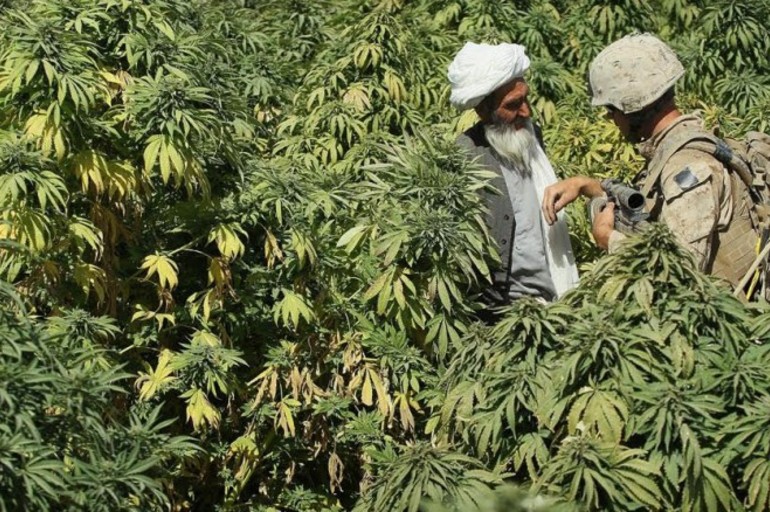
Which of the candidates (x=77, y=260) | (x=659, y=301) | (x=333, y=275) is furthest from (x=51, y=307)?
(x=659, y=301)

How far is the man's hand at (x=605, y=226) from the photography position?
4.77 metres

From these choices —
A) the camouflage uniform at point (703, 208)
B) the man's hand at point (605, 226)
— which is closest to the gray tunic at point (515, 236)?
the man's hand at point (605, 226)

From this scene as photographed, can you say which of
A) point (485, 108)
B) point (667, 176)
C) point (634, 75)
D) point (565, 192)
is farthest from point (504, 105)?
point (667, 176)

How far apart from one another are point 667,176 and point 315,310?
1.65m

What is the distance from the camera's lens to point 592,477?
3725 millimetres

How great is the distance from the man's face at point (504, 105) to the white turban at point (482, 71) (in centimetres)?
4

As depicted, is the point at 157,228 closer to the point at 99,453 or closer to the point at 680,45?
the point at 99,453

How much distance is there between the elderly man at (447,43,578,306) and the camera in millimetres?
5223

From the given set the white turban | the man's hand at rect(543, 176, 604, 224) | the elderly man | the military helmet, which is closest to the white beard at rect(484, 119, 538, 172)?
the elderly man

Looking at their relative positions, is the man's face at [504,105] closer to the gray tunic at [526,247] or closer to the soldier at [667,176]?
the gray tunic at [526,247]

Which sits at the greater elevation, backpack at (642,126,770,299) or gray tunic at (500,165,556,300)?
backpack at (642,126,770,299)

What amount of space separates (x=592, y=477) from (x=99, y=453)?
1352 mm

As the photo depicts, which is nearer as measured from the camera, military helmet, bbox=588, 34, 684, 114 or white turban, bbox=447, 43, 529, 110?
military helmet, bbox=588, 34, 684, 114

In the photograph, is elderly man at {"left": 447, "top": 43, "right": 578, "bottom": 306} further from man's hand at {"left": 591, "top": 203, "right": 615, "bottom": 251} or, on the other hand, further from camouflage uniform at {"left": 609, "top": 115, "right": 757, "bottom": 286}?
camouflage uniform at {"left": 609, "top": 115, "right": 757, "bottom": 286}
